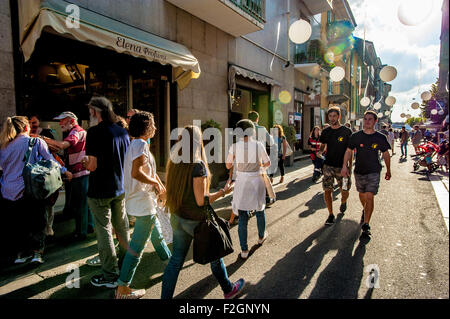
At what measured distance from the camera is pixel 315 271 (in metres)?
3.22

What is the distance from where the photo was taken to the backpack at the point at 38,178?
11.1 ft

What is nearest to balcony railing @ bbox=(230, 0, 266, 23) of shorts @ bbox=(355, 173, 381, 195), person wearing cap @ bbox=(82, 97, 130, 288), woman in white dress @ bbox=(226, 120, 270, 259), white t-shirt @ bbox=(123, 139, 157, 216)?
woman in white dress @ bbox=(226, 120, 270, 259)

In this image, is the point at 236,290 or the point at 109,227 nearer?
the point at 236,290

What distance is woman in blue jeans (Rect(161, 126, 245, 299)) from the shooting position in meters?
2.36

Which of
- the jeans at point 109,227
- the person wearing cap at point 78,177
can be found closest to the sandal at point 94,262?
the jeans at point 109,227

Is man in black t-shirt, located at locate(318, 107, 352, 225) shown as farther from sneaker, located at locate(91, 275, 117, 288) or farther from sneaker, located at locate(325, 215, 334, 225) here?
sneaker, located at locate(91, 275, 117, 288)

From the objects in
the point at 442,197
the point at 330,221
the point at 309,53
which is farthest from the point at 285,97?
the point at 442,197

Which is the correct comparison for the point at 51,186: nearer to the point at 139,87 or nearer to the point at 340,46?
the point at 139,87

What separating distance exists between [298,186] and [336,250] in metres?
4.60

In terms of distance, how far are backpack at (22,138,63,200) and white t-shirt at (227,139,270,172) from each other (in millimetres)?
2370

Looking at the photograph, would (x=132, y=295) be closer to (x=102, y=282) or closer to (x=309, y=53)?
(x=102, y=282)

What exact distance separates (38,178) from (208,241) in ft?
7.91

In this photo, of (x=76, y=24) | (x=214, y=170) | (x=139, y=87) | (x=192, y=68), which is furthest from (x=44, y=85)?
(x=214, y=170)
